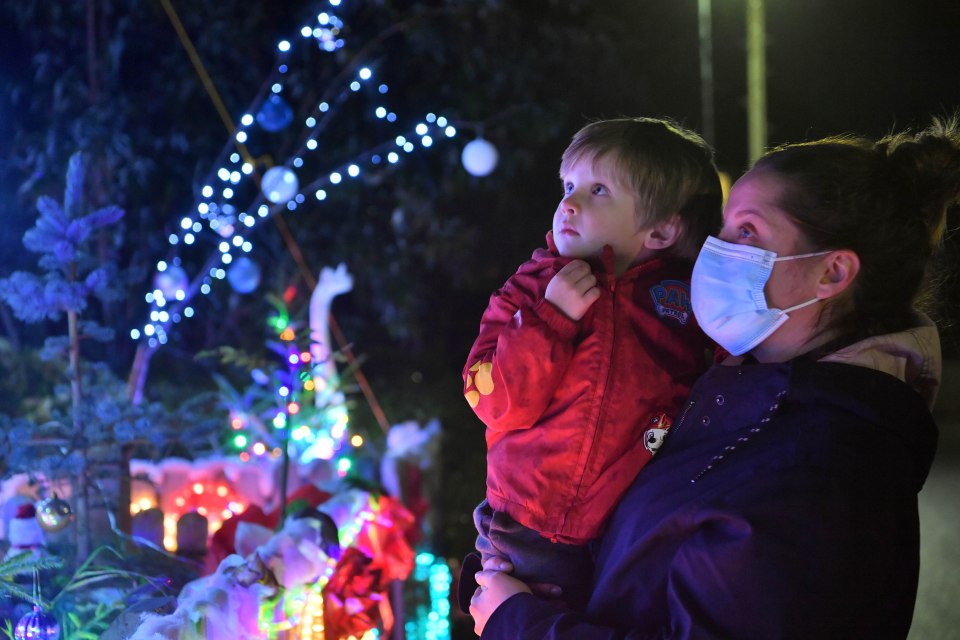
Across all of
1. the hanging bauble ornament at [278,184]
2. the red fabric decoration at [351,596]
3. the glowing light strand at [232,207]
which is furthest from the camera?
the hanging bauble ornament at [278,184]

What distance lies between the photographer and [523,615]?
1589 millimetres

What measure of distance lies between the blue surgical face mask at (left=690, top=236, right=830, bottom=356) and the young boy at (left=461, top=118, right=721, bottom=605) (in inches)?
7.1

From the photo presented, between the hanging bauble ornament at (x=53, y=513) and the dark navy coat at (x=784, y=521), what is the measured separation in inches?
71.3

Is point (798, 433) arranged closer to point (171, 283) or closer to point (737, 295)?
point (737, 295)

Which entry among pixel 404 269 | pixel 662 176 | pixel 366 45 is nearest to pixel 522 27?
pixel 366 45

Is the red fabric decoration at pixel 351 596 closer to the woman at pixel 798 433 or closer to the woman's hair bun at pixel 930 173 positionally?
the woman at pixel 798 433

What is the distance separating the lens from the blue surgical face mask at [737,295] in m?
1.58

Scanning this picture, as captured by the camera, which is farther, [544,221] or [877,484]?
[544,221]

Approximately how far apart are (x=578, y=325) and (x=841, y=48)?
A: 3.45 metres

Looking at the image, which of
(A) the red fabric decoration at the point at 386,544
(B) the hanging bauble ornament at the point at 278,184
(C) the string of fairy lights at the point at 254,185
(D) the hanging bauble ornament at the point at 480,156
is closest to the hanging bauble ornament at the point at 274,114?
(C) the string of fairy lights at the point at 254,185

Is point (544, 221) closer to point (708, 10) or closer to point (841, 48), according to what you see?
point (708, 10)

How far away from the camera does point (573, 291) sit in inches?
69.1

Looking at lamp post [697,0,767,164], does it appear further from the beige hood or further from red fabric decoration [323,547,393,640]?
the beige hood

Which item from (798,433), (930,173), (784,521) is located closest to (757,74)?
(930,173)
